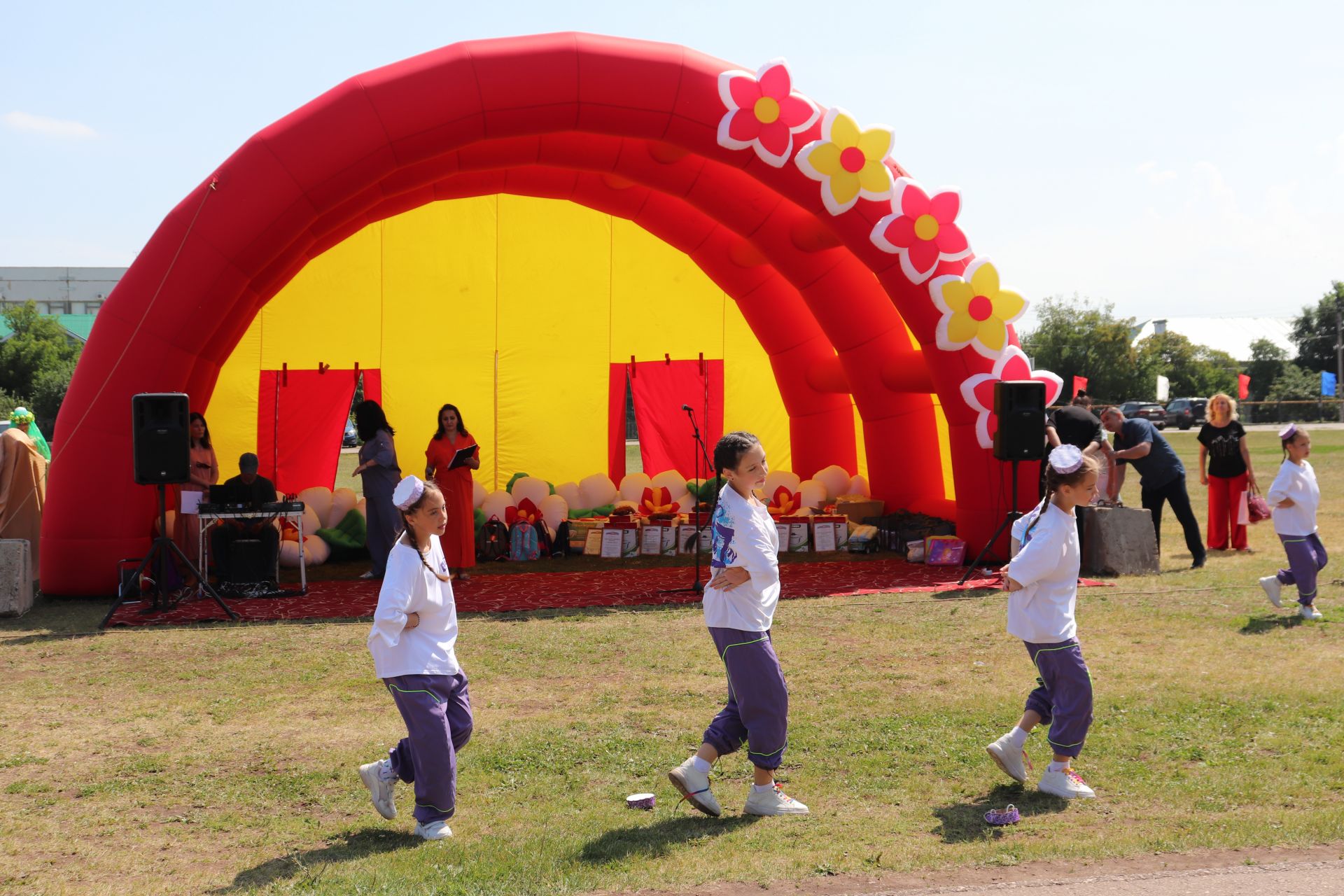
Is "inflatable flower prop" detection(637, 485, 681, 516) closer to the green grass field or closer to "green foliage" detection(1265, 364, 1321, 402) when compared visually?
the green grass field

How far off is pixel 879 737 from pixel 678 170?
856 centimetres

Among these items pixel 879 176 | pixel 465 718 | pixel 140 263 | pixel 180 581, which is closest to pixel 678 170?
pixel 879 176

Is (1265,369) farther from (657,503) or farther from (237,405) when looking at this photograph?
(237,405)

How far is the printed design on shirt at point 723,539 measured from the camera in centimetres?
462

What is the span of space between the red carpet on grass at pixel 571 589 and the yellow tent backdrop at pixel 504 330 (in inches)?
161

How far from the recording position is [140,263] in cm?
1027

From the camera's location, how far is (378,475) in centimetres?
1105

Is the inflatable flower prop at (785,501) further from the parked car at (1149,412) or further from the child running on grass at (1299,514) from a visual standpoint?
the parked car at (1149,412)

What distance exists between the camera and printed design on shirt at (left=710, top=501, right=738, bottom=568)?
15.2 ft

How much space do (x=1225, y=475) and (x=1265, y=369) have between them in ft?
195

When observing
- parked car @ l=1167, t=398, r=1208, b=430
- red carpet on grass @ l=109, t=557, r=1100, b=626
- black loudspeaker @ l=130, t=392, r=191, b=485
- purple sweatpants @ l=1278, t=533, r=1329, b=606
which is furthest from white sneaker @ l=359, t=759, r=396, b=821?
parked car @ l=1167, t=398, r=1208, b=430

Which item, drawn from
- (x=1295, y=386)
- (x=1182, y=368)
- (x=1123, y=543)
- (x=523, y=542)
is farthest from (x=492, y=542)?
(x=1182, y=368)

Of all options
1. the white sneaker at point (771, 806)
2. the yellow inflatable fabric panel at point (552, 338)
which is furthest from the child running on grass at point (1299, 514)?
the yellow inflatable fabric panel at point (552, 338)

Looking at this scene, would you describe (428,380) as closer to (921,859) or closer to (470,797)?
(470,797)
